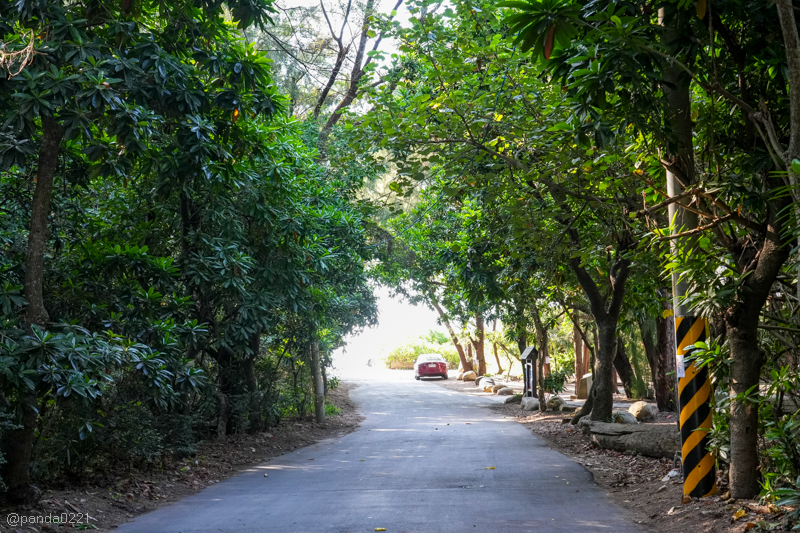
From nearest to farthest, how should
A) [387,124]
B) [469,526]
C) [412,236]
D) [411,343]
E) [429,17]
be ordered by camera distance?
[469,526], [387,124], [429,17], [412,236], [411,343]

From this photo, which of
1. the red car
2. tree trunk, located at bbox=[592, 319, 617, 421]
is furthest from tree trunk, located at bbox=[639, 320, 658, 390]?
the red car

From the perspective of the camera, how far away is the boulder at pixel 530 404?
21.6 m

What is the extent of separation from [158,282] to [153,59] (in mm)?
3147

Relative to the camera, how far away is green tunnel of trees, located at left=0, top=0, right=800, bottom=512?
5.82 m

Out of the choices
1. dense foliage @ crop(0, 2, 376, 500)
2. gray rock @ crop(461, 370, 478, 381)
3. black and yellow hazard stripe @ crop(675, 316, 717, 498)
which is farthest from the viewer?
gray rock @ crop(461, 370, 478, 381)

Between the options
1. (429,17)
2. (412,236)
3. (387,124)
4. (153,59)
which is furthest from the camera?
(412,236)

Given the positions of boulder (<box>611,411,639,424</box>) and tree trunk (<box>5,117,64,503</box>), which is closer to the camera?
tree trunk (<box>5,117,64,503</box>)

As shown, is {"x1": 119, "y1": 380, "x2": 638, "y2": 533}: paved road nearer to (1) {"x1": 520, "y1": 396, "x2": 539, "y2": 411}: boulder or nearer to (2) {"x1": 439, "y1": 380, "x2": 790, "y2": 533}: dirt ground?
(2) {"x1": 439, "y1": 380, "x2": 790, "y2": 533}: dirt ground

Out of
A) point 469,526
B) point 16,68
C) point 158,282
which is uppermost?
point 16,68

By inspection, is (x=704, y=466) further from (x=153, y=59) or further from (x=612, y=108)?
(x=153, y=59)

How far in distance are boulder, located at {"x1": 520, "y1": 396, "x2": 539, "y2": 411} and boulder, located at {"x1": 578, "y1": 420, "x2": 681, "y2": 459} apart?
9070 mm

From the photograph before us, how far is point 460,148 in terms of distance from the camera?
32.2ft

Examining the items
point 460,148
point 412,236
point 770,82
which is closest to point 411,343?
point 412,236

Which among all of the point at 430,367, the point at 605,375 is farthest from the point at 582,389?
the point at 430,367
